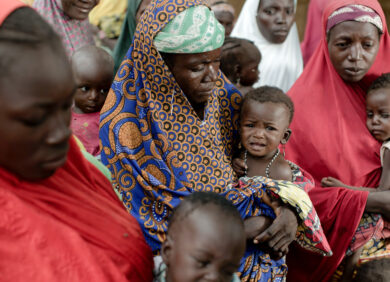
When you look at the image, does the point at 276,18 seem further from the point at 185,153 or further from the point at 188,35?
the point at 185,153

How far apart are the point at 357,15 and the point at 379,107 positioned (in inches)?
25.1

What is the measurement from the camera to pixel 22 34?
1.07 m

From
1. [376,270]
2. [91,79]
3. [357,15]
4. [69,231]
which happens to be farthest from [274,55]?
[69,231]

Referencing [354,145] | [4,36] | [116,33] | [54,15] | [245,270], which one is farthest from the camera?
[116,33]

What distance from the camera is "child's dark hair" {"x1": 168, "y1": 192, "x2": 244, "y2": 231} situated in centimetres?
159

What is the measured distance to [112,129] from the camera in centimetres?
215

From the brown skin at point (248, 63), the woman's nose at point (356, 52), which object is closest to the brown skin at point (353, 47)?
the woman's nose at point (356, 52)

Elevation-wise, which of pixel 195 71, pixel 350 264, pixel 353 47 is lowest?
pixel 350 264

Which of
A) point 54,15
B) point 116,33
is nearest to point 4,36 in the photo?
point 54,15

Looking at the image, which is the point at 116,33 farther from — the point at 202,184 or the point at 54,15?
the point at 202,184

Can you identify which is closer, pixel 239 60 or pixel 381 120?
pixel 381 120

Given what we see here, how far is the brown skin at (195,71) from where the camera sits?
220cm

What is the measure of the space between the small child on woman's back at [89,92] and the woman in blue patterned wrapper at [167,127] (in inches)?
31.5

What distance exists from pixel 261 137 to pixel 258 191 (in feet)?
1.19
